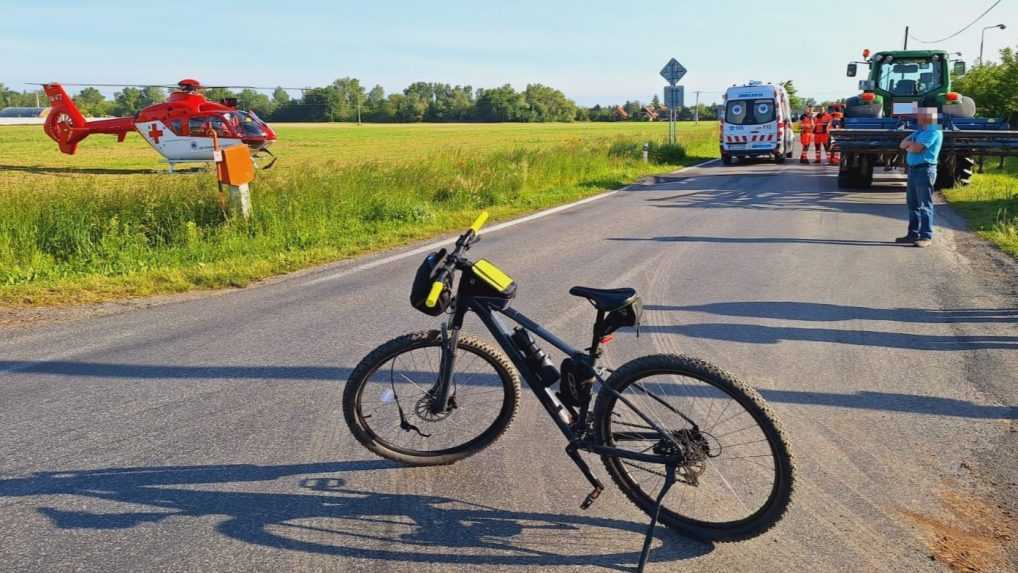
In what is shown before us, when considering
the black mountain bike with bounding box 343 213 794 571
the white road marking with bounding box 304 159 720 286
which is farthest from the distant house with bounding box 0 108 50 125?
the black mountain bike with bounding box 343 213 794 571

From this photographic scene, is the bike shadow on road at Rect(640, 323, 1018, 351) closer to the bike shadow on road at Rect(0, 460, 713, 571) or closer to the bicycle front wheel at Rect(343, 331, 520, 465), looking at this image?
the bicycle front wheel at Rect(343, 331, 520, 465)

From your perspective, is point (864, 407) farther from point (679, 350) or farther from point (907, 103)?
point (907, 103)

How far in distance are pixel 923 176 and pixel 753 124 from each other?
709 inches

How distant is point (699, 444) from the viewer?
331cm

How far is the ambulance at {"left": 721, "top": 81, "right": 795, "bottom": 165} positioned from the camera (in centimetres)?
2766

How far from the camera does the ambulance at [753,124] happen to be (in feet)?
90.7

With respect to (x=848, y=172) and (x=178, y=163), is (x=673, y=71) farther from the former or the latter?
(x=178, y=163)

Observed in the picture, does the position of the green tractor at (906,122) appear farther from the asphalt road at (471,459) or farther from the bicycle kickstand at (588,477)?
the bicycle kickstand at (588,477)

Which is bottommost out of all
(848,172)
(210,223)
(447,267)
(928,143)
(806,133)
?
(210,223)

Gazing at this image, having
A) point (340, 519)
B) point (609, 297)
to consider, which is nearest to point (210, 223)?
point (340, 519)

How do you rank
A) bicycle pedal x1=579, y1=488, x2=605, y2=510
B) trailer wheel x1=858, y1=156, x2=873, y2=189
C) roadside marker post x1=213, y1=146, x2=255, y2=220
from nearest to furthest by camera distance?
bicycle pedal x1=579, y1=488, x2=605, y2=510 < roadside marker post x1=213, y1=146, x2=255, y2=220 < trailer wheel x1=858, y1=156, x2=873, y2=189

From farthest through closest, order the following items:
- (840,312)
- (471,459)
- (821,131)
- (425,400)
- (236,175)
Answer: (821,131) → (236,175) → (840,312) → (471,459) → (425,400)

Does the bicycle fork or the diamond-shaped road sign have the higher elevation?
the diamond-shaped road sign

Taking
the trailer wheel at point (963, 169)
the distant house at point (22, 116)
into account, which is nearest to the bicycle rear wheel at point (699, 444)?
the trailer wheel at point (963, 169)
